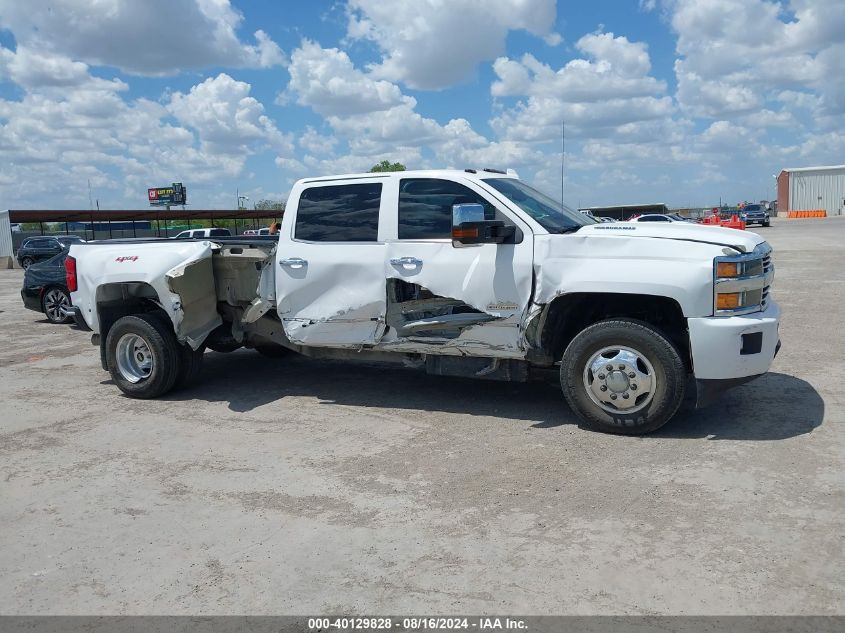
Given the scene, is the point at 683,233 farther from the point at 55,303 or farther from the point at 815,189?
the point at 815,189

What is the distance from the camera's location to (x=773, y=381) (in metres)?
7.01

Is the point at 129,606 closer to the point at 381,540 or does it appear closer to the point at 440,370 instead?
the point at 381,540

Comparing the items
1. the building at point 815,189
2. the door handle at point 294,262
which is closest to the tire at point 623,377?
the door handle at point 294,262

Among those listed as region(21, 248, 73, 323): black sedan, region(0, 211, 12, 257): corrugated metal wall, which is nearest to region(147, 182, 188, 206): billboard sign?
region(0, 211, 12, 257): corrugated metal wall

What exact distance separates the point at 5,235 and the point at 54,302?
100 ft

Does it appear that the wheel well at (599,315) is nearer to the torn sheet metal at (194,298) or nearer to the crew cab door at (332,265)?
the crew cab door at (332,265)

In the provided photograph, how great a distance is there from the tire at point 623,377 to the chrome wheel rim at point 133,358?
4.23m

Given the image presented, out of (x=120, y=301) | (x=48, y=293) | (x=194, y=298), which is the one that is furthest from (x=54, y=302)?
(x=194, y=298)

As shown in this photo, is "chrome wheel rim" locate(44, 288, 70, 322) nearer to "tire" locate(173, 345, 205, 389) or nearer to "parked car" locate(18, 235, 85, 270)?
"tire" locate(173, 345, 205, 389)

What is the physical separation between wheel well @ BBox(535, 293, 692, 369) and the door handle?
7.29 feet

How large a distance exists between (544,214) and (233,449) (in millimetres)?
3128

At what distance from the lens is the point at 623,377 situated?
5.50 metres

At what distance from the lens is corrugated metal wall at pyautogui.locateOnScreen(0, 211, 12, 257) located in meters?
40.0

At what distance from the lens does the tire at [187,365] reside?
7496 millimetres
